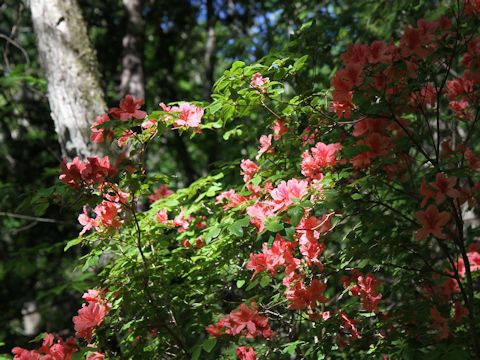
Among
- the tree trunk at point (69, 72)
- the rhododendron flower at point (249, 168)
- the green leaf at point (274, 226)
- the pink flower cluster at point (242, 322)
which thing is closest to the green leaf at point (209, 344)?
the pink flower cluster at point (242, 322)

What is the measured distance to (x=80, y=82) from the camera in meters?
3.04

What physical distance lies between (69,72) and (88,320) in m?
1.75

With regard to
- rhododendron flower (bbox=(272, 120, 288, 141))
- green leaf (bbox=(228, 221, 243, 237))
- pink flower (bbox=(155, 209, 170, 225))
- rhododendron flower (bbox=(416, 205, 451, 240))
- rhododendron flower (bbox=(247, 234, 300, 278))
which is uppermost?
rhododendron flower (bbox=(272, 120, 288, 141))

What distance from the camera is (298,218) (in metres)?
1.48

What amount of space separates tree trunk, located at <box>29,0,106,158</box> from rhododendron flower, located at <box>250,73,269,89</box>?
52.7 inches

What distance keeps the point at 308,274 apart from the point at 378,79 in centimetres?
79

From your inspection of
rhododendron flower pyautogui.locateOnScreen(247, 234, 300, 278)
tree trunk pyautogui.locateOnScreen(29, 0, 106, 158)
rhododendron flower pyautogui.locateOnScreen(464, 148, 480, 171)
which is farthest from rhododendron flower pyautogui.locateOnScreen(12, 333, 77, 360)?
rhododendron flower pyautogui.locateOnScreen(464, 148, 480, 171)

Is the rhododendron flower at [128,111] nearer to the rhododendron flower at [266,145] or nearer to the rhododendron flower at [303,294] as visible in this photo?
the rhododendron flower at [266,145]

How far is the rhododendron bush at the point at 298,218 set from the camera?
170cm

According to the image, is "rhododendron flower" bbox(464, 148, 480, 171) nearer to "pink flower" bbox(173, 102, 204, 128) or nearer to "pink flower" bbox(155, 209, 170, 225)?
"pink flower" bbox(173, 102, 204, 128)

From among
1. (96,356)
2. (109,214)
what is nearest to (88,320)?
(96,356)

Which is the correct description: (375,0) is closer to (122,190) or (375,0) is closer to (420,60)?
(420,60)

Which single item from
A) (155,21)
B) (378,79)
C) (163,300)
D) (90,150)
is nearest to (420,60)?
(378,79)

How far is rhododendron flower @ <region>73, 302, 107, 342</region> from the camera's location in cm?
185
